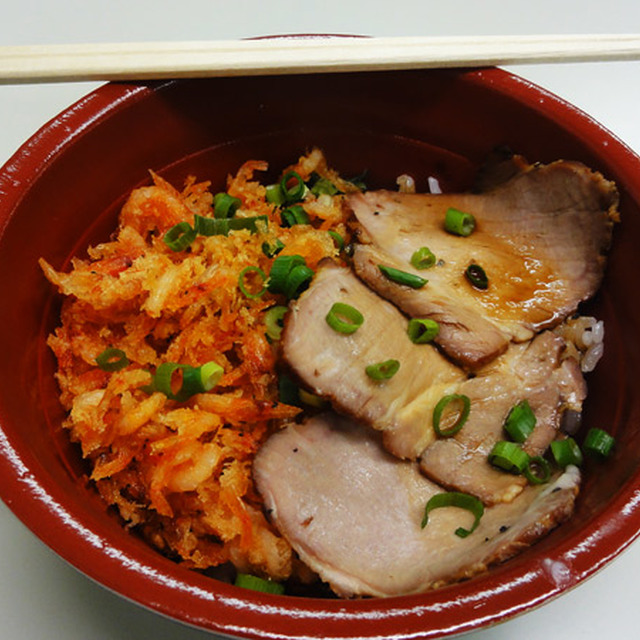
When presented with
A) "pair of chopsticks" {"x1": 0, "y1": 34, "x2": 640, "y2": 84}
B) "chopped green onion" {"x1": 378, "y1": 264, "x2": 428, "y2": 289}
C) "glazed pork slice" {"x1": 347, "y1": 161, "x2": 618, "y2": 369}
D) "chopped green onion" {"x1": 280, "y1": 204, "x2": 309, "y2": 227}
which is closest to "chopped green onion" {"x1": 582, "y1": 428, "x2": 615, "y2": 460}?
"glazed pork slice" {"x1": 347, "y1": 161, "x2": 618, "y2": 369}

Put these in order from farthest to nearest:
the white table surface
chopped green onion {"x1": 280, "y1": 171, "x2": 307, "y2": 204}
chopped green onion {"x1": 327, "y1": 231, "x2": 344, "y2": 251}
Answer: the white table surface
chopped green onion {"x1": 280, "y1": 171, "x2": 307, "y2": 204}
chopped green onion {"x1": 327, "y1": 231, "x2": 344, "y2": 251}

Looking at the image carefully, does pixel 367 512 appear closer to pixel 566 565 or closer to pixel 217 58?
pixel 566 565

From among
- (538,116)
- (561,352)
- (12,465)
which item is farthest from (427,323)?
(12,465)

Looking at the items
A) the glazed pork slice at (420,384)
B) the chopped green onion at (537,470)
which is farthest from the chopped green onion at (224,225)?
the chopped green onion at (537,470)

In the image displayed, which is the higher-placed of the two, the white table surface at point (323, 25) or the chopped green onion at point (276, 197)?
the white table surface at point (323, 25)

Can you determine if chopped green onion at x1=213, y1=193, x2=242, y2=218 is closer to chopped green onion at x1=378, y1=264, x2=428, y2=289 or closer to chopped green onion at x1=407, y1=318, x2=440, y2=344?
chopped green onion at x1=378, y1=264, x2=428, y2=289

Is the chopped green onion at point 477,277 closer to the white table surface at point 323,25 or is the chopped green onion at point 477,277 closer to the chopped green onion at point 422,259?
the chopped green onion at point 422,259

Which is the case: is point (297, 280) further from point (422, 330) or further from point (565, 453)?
point (565, 453)
